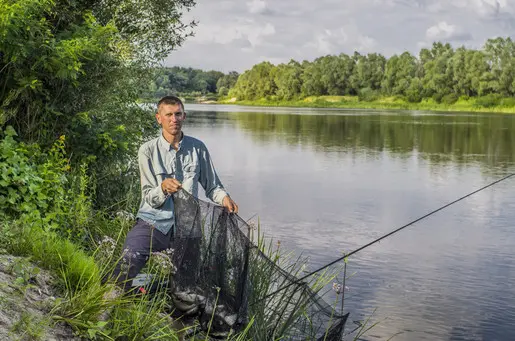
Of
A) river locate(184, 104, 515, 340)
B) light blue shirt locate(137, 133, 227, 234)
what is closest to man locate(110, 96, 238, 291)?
light blue shirt locate(137, 133, 227, 234)

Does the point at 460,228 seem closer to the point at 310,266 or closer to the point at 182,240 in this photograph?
the point at 310,266

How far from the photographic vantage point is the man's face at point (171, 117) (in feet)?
18.4

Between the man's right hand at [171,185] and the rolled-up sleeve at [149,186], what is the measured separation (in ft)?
0.27

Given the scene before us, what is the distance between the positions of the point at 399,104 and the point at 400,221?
110591mm

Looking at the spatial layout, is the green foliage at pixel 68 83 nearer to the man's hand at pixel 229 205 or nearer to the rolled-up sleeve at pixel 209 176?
the rolled-up sleeve at pixel 209 176

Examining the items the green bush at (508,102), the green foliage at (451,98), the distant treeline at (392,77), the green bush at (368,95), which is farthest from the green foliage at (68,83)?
the green bush at (368,95)

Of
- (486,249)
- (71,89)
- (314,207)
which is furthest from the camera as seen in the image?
(314,207)

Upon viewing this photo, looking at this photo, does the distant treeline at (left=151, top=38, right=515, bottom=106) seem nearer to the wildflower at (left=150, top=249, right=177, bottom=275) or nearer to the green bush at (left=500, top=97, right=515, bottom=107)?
the green bush at (left=500, top=97, right=515, bottom=107)

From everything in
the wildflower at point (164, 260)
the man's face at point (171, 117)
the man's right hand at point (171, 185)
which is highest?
the man's face at point (171, 117)

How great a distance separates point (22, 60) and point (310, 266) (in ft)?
19.1

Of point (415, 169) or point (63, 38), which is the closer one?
point (63, 38)

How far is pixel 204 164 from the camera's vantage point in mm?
5762

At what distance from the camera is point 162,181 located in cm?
554

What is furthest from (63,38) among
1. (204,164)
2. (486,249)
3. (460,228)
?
(460,228)
